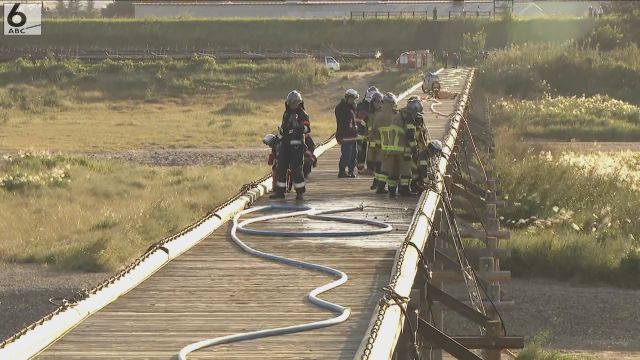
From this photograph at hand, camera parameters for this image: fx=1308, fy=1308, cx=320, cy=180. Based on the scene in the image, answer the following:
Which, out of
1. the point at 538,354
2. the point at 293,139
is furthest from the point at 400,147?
the point at 538,354

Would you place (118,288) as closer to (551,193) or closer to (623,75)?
(551,193)

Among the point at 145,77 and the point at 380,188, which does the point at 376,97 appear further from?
the point at 145,77

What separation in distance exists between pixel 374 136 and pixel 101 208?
15.6 m

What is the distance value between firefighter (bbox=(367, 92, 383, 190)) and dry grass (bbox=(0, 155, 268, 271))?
7.81 meters

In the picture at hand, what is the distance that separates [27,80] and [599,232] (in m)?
53.6

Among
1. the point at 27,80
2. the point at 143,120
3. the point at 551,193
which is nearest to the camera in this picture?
the point at 551,193

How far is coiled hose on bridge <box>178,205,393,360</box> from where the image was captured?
901 cm

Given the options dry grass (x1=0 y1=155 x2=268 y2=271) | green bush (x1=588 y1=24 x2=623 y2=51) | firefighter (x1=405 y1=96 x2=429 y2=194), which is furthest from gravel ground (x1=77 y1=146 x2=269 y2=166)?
green bush (x1=588 y1=24 x2=623 y2=51)

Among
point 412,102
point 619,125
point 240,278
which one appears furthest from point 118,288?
point 619,125

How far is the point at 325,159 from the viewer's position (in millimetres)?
23062

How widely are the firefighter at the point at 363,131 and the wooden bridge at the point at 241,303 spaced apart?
424cm

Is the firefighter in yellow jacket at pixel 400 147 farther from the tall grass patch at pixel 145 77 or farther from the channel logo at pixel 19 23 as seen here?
the channel logo at pixel 19 23

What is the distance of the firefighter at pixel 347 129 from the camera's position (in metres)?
19.3

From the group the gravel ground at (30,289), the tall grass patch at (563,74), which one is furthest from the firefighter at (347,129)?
the tall grass patch at (563,74)
